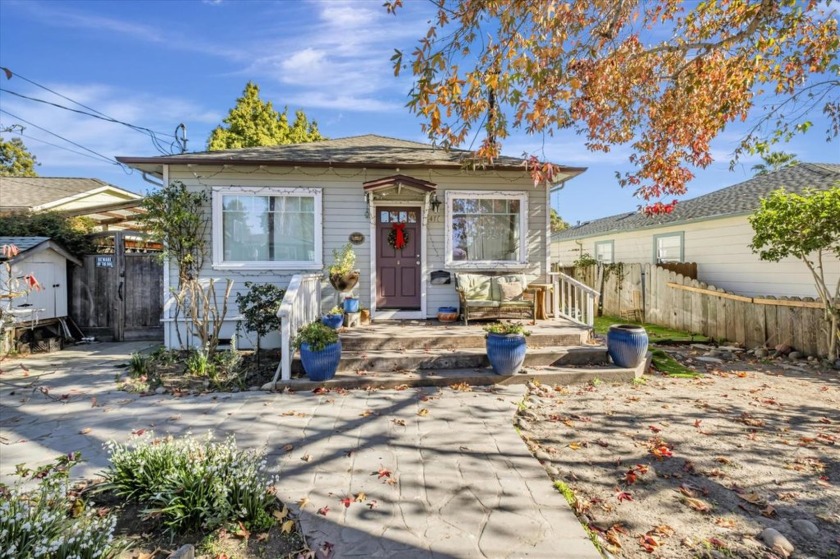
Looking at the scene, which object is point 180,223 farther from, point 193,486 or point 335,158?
point 193,486

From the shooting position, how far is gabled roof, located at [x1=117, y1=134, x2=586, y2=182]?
7.10 m

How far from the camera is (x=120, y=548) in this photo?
6.80 ft

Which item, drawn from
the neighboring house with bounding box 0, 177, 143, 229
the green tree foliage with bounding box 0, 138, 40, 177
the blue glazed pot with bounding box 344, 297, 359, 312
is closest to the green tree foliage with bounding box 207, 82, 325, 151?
the neighboring house with bounding box 0, 177, 143, 229

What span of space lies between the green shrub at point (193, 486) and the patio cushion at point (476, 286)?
5.24 metres

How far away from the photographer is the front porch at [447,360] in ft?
17.7

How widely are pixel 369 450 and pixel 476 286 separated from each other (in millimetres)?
4578

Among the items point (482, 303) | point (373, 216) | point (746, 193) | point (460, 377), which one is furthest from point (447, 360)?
point (746, 193)

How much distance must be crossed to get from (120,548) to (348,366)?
3691mm

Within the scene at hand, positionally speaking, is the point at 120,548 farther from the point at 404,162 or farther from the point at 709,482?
the point at 404,162

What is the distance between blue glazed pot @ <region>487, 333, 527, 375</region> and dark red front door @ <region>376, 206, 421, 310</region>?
2.81 m

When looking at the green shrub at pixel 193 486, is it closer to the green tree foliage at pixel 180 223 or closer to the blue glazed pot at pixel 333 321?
the blue glazed pot at pixel 333 321

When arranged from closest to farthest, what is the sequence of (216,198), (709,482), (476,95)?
(709,482) → (476,95) → (216,198)

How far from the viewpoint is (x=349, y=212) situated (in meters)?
7.77

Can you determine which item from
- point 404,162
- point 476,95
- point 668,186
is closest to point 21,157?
point 404,162
